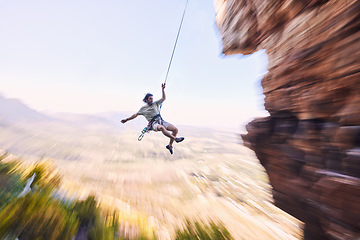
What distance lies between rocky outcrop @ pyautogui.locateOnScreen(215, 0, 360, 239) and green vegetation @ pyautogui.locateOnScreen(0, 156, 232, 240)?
9082 millimetres

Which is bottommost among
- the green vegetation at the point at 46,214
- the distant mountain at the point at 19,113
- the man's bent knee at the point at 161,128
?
the distant mountain at the point at 19,113

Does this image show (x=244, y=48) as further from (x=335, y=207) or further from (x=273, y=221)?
(x=273, y=221)

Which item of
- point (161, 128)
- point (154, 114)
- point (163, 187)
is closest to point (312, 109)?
point (161, 128)

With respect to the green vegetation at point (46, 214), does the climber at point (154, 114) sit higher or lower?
higher

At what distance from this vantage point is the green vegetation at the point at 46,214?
6316 millimetres

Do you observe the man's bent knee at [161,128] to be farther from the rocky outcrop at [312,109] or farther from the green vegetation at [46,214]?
the green vegetation at [46,214]

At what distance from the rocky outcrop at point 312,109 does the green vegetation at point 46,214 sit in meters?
9.08

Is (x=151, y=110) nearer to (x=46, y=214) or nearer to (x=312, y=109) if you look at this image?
(x=312, y=109)

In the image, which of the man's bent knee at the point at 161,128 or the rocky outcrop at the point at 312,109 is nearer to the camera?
the rocky outcrop at the point at 312,109

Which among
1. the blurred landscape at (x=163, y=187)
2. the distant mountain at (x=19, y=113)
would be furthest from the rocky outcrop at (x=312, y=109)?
the distant mountain at (x=19, y=113)

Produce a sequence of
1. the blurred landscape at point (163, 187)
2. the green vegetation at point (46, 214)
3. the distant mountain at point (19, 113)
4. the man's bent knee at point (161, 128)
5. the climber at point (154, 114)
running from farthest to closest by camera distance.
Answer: the distant mountain at point (19, 113) → the blurred landscape at point (163, 187) → the green vegetation at point (46, 214) → the climber at point (154, 114) → the man's bent knee at point (161, 128)

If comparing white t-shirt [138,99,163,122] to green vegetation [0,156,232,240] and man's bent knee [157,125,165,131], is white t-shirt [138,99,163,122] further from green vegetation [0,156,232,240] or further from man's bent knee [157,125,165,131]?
green vegetation [0,156,232,240]

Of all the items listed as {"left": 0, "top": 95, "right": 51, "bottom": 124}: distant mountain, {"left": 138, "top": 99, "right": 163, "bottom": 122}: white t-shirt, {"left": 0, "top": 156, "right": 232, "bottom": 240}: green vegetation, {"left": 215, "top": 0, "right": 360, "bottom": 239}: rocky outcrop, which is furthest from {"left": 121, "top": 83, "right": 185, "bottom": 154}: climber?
{"left": 0, "top": 95, "right": 51, "bottom": 124}: distant mountain

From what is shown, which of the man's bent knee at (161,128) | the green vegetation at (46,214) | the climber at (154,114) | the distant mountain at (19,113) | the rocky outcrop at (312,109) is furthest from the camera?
the distant mountain at (19,113)
